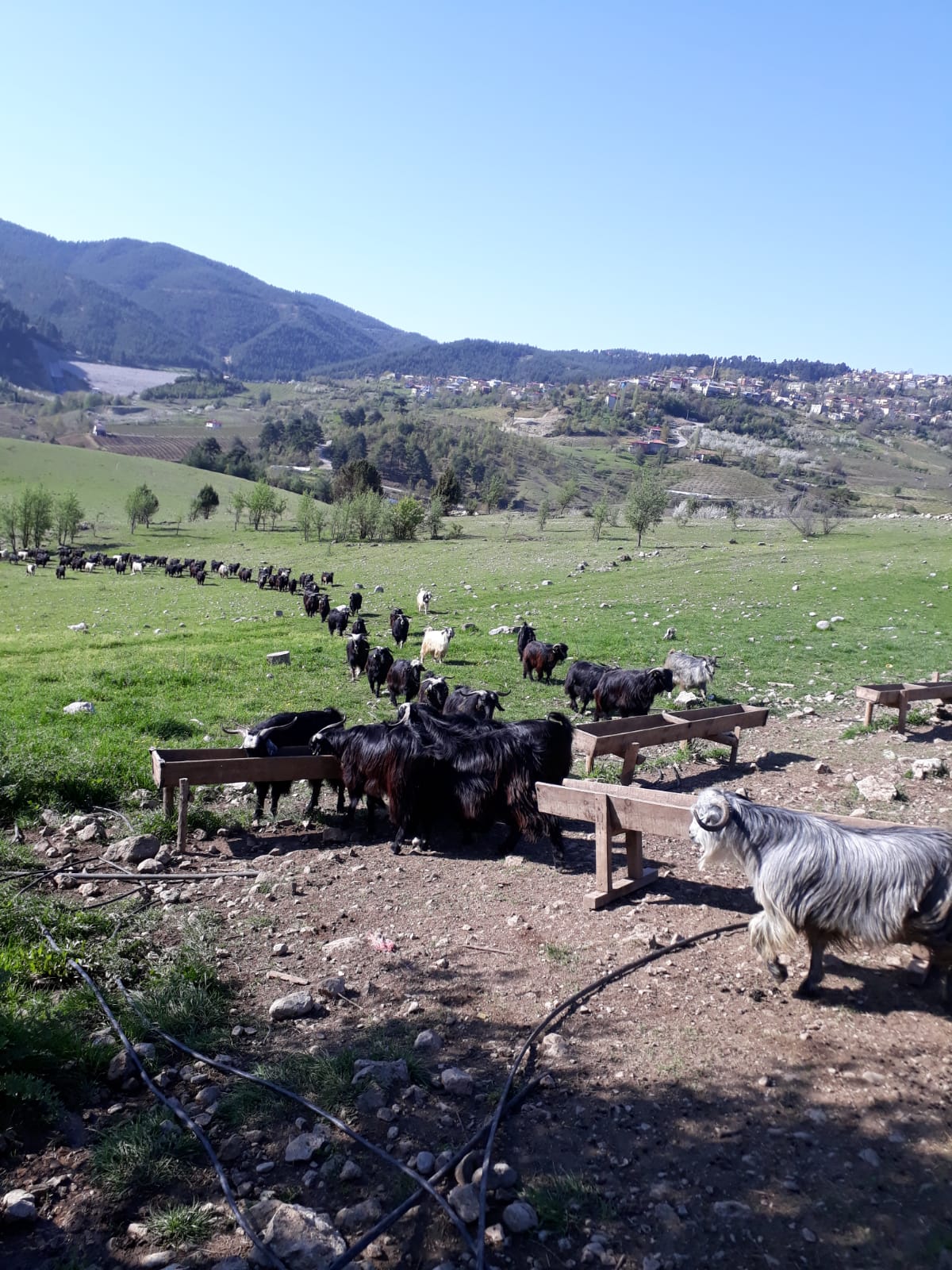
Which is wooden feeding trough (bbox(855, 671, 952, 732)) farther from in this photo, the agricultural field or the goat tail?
the goat tail

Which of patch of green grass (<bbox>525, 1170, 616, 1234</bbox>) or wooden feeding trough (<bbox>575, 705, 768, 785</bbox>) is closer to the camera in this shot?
patch of green grass (<bbox>525, 1170, 616, 1234</bbox>)

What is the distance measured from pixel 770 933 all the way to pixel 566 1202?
7.32ft

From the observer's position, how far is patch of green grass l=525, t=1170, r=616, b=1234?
364cm

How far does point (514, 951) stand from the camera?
6.09 meters

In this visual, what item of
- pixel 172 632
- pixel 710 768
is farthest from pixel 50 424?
pixel 710 768

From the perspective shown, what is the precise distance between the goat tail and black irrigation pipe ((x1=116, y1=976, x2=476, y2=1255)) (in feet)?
8.46

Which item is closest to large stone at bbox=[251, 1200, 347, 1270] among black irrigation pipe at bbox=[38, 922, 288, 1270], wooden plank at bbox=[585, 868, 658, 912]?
black irrigation pipe at bbox=[38, 922, 288, 1270]

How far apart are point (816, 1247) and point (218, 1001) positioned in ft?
12.3

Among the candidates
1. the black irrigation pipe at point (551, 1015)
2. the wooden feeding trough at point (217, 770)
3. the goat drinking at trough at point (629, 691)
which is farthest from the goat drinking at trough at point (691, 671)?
Answer: the black irrigation pipe at point (551, 1015)

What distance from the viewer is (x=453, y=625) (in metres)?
23.6

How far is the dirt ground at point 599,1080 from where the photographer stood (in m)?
3.58

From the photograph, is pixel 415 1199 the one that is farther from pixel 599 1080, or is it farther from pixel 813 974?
pixel 813 974

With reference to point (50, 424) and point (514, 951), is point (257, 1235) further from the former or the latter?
point (50, 424)

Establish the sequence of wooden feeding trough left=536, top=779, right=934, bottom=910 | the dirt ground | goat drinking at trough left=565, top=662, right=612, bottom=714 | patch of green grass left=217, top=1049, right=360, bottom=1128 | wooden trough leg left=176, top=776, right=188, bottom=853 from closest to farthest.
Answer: the dirt ground
patch of green grass left=217, top=1049, right=360, bottom=1128
wooden feeding trough left=536, top=779, right=934, bottom=910
wooden trough leg left=176, top=776, right=188, bottom=853
goat drinking at trough left=565, top=662, right=612, bottom=714
